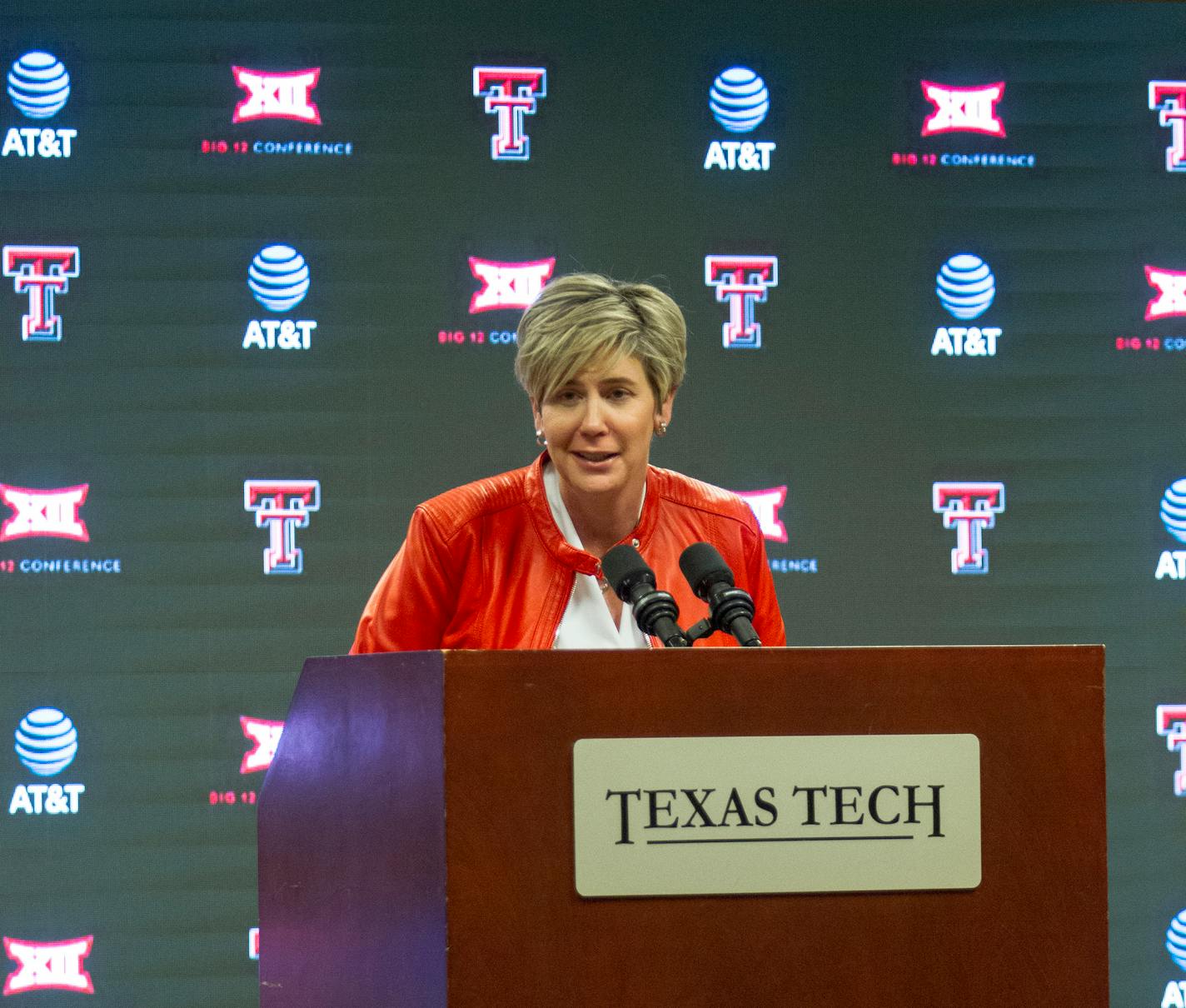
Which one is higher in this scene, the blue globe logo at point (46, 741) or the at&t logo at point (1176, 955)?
the blue globe logo at point (46, 741)

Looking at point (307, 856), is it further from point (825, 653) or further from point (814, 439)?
point (814, 439)

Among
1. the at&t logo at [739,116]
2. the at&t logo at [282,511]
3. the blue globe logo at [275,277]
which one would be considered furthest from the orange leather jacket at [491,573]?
the at&t logo at [739,116]

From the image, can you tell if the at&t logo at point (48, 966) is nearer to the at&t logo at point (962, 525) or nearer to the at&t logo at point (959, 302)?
the at&t logo at point (962, 525)

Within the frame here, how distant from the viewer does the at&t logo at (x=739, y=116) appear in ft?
11.0

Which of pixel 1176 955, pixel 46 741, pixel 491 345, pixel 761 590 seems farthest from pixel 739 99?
pixel 1176 955

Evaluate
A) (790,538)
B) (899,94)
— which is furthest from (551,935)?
(899,94)

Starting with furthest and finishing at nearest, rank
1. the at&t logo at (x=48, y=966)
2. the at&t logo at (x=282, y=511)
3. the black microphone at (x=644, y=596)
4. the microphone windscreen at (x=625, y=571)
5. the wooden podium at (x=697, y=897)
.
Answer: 1. the at&t logo at (x=282, y=511)
2. the at&t logo at (x=48, y=966)
3. the microphone windscreen at (x=625, y=571)
4. the black microphone at (x=644, y=596)
5. the wooden podium at (x=697, y=897)

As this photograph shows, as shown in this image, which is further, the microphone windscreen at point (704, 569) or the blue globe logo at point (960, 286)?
the blue globe logo at point (960, 286)

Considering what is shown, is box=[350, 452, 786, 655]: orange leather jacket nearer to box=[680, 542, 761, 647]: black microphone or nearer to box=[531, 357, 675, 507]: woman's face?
box=[531, 357, 675, 507]: woman's face

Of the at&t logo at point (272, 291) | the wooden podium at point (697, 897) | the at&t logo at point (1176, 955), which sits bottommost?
the at&t logo at point (1176, 955)

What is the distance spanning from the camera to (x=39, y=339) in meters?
3.21

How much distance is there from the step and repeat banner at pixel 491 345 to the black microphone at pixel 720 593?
2.02 metres

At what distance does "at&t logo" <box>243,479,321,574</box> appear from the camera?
10.6 ft

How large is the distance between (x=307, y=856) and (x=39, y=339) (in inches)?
95.0
